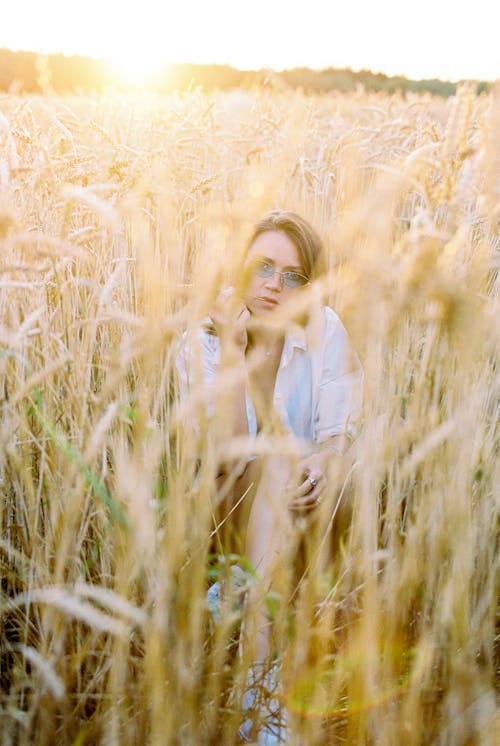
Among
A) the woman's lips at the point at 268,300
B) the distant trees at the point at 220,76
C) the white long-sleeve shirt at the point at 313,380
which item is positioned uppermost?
the distant trees at the point at 220,76

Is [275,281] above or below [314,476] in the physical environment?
above

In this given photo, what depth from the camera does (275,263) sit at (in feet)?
6.04

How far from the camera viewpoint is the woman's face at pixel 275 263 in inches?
69.0

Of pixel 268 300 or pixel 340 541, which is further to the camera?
pixel 268 300

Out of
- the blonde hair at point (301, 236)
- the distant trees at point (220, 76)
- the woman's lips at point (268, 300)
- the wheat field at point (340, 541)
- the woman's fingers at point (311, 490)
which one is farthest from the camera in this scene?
the distant trees at point (220, 76)

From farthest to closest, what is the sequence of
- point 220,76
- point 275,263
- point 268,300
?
point 220,76
point 275,263
point 268,300

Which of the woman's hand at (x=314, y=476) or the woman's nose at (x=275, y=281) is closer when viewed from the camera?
the woman's hand at (x=314, y=476)

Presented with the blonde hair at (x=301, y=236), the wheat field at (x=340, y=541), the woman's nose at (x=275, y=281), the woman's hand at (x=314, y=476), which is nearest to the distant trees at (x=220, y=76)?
the blonde hair at (x=301, y=236)

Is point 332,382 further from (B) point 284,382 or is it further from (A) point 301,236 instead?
(A) point 301,236

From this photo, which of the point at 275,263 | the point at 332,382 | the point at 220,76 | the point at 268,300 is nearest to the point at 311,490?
the point at 332,382

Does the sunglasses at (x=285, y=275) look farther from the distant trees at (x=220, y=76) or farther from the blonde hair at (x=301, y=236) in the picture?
the distant trees at (x=220, y=76)

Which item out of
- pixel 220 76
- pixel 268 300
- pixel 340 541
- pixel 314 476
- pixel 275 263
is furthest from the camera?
pixel 220 76

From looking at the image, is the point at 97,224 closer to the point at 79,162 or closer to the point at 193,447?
the point at 79,162

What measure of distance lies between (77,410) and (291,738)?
495 millimetres
